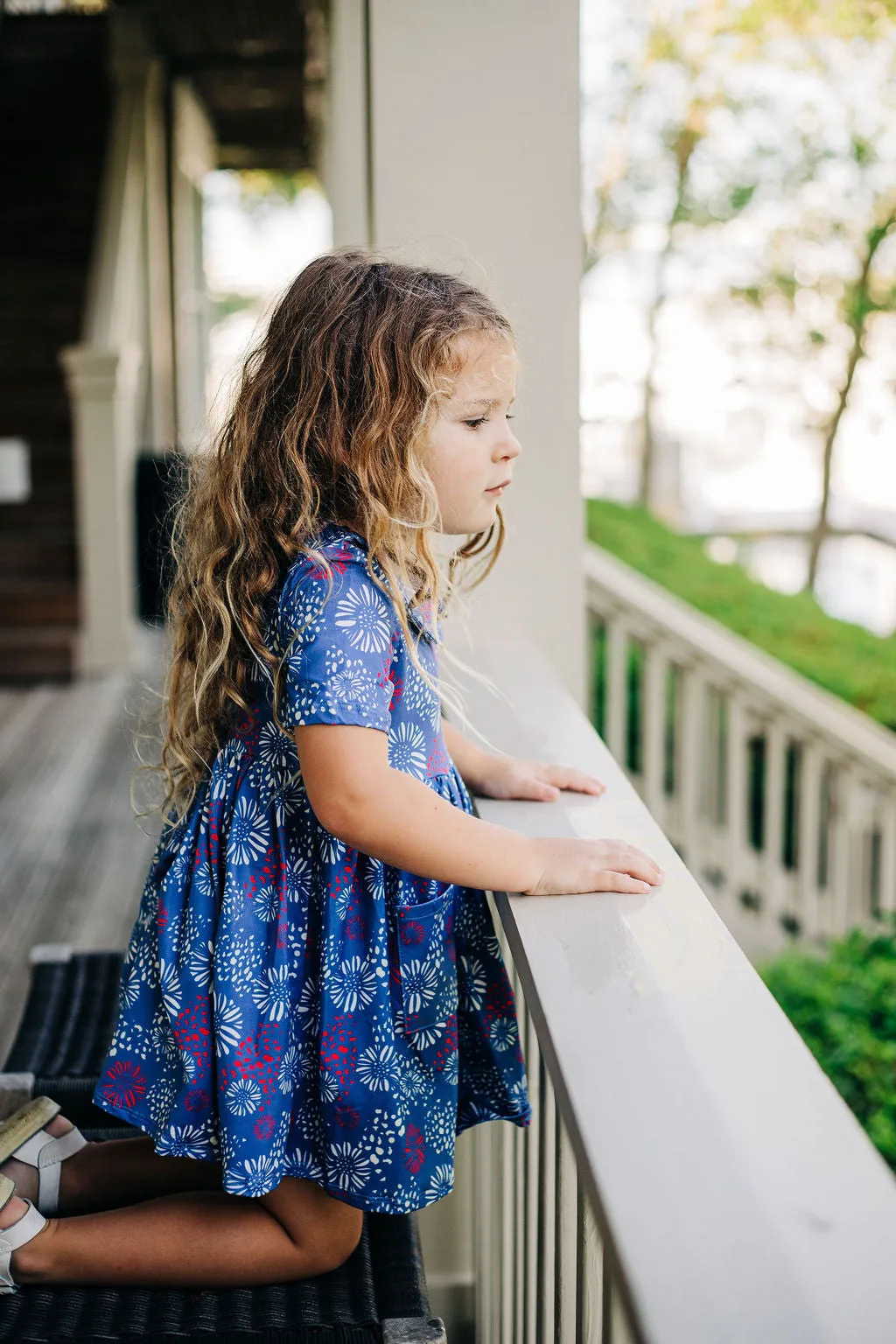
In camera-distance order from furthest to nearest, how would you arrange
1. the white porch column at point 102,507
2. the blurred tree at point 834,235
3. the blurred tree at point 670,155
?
the blurred tree at point 670,155
the blurred tree at point 834,235
the white porch column at point 102,507

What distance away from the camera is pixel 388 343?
1.21m

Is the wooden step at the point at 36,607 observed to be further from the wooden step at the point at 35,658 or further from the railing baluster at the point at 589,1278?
the railing baluster at the point at 589,1278

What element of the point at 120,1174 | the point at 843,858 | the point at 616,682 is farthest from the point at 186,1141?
the point at 843,858

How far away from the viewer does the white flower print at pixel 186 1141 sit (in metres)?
1.22

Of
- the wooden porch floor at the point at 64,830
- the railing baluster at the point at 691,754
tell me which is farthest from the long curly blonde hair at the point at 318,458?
the railing baluster at the point at 691,754

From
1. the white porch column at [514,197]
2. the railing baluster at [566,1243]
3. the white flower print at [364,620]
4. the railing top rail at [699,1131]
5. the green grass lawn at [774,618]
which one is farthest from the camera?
the green grass lawn at [774,618]

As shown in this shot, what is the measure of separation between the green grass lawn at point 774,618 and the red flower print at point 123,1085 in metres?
3.94

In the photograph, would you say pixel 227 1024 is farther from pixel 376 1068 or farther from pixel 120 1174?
pixel 120 1174

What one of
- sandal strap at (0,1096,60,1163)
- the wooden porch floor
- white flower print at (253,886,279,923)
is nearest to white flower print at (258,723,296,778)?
white flower print at (253,886,279,923)

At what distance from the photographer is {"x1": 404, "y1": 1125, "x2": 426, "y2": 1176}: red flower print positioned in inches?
47.5

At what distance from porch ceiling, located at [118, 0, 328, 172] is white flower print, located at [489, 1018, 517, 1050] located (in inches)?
135

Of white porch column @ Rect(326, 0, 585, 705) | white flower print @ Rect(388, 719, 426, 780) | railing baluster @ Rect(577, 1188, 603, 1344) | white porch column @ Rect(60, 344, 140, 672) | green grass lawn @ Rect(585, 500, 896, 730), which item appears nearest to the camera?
railing baluster @ Rect(577, 1188, 603, 1344)

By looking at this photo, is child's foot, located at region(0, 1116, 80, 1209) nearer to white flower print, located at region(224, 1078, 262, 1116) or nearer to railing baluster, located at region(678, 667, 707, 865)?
white flower print, located at region(224, 1078, 262, 1116)

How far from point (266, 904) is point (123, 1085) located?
0.25m
